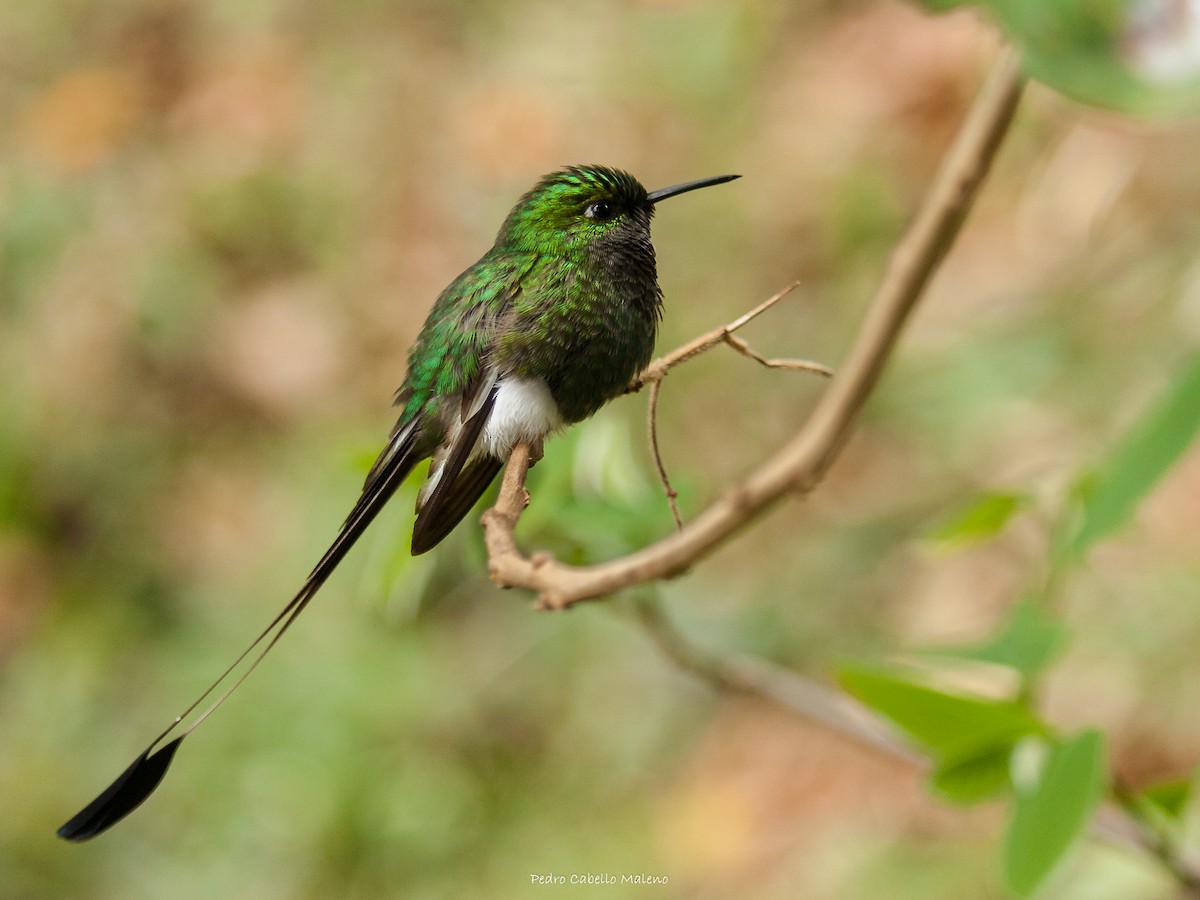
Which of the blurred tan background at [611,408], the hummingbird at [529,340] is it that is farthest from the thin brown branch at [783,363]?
the blurred tan background at [611,408]

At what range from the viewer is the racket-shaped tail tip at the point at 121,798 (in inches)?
41.4

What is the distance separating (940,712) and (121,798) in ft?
2.69

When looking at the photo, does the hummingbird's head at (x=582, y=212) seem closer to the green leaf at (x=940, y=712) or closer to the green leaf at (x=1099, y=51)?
the green leaf at (x=940, y=712)

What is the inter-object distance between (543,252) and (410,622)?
3281mm

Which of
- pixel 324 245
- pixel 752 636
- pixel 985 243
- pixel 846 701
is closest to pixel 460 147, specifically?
pixel 324 245

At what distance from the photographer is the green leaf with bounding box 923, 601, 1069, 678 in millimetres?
1392

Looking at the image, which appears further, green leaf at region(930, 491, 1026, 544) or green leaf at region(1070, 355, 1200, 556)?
green leaf at region(930, 491, 1026, 544)

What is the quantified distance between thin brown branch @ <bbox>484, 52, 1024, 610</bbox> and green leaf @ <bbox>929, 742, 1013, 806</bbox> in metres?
0.69

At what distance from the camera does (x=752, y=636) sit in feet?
14.6

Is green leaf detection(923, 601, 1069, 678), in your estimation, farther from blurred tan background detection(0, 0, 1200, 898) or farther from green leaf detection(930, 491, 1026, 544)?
blurred tan background detection(0, 0, 1200, 898)

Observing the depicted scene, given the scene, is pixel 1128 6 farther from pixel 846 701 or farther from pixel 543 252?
pixel 846 701

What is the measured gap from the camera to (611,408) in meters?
2.94

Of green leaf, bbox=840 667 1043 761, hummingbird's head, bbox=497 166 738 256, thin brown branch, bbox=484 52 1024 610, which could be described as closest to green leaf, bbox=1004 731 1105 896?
green leaf, bbox=840 667 1043 761

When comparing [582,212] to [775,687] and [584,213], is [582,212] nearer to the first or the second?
[584,213]
